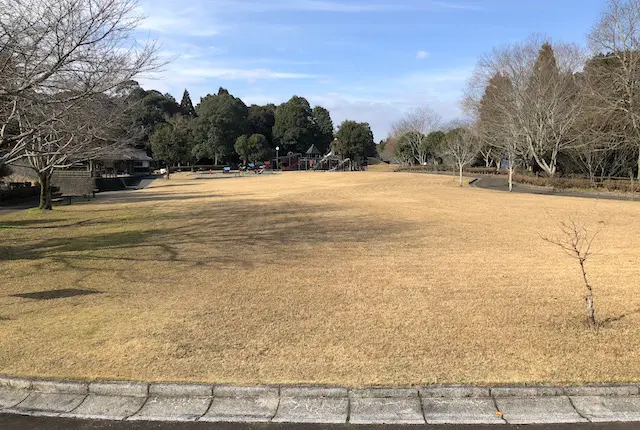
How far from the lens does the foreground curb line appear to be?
3.13 m

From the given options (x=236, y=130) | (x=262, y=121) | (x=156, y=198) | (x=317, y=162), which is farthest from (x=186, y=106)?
(x=156, y=198)

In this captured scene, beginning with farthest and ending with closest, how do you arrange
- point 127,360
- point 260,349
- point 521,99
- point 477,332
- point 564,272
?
point 521,99 → point 564,272 → point 477,332 → point 260,349 → point 127,360

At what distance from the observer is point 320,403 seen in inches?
131

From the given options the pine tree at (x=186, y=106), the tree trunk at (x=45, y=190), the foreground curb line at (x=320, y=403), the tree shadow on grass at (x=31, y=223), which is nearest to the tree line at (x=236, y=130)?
the pine tree at (x=186, y=106)

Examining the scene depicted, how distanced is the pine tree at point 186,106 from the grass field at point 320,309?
81.8 m

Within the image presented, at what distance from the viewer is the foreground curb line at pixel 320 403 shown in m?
3.13

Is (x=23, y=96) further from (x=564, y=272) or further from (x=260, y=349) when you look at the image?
(x=564, y=272)

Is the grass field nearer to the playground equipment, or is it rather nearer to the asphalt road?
the asphalt road

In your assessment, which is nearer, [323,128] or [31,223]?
[31,223]

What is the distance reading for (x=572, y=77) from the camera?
117 feet

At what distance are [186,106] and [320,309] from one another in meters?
92.8

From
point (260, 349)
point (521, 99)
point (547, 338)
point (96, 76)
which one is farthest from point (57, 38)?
point (521, 99)

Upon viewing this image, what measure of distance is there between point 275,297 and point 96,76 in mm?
5483

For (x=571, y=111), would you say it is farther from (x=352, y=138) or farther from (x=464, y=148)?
(x=352, y=138)
